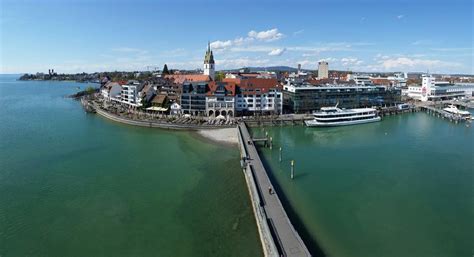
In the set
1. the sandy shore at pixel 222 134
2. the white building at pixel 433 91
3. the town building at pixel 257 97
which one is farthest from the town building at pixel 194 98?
the white building at pixel 433 91

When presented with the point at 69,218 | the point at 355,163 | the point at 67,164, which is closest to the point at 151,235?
the point at 69,218

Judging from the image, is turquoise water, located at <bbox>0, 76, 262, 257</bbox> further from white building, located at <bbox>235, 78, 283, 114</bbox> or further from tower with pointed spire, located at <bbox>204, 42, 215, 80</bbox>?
tower with pointed spire, located at <bbox>204, 42, 215, 80</bbox>

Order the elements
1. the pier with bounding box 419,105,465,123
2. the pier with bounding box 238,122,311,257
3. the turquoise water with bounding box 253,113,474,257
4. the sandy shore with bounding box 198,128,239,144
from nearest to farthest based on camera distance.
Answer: the pier with bounding box 238,122,311,257 < the turquoise water with bounding box 253,113,474,257 < the sandy shore with bounding box 198,128,239,144 < the pier with bounding box 419,105,465,123

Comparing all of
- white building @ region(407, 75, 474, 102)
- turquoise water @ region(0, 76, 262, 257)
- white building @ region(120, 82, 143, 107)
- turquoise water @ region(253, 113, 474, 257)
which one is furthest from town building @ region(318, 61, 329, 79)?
turquoise water @ region(0, 76, 262, 257)

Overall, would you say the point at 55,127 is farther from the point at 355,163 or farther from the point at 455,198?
the point at 455,198

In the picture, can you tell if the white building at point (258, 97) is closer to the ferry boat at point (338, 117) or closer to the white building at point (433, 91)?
the ferry boat at point (338, 117)

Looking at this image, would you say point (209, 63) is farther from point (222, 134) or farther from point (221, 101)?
point (222, 134)

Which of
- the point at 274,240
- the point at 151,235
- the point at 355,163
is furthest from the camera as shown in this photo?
the point at 355,163
